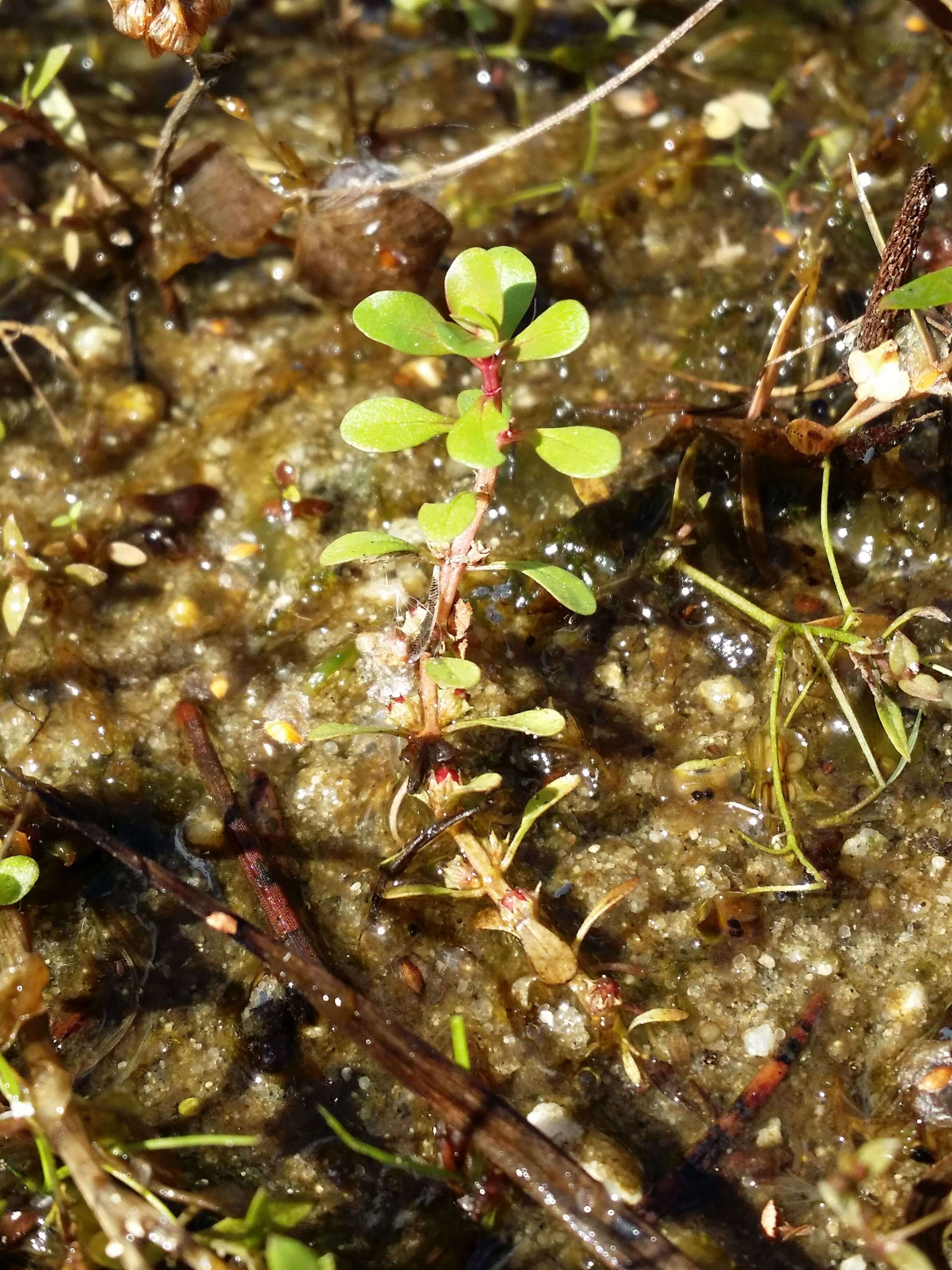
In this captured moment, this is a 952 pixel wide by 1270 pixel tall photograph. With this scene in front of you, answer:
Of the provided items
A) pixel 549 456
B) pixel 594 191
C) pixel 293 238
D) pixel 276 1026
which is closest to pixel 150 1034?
pixel 276 1026

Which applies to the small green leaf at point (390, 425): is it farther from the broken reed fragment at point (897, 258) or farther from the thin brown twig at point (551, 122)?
the broken reed fragment at point (897, 258)

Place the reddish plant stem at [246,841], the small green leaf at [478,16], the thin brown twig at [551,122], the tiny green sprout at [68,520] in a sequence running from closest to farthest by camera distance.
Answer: the reddish plant stem at [246,841] < the thin brown twig at [551,122] < the tiny green sprout at [68,520] < the small green leaf at [478,16]

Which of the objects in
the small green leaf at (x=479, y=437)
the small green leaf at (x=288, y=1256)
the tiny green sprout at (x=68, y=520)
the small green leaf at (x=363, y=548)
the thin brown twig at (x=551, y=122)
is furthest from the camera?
the tiny green sprout at (x=68, y=520)

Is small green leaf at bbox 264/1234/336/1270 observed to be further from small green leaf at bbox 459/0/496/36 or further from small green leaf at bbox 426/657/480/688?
small green leaf at bbox 459/0/496/36

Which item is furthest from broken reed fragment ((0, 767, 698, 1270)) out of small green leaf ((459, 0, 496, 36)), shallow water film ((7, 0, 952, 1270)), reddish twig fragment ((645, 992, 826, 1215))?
small green leaf ((459, 0, 496, 36))

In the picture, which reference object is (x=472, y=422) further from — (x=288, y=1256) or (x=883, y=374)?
(x=288, y=1256)

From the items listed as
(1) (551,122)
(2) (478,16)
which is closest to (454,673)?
(1) (551,122)

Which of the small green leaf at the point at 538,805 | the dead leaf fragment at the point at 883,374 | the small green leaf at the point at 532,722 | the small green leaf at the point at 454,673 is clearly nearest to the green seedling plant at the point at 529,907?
the small green leaf at the point at 538,805
